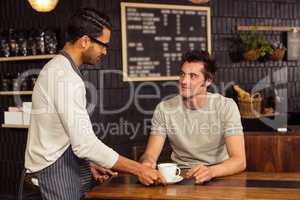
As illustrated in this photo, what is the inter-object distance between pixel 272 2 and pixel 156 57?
189cm

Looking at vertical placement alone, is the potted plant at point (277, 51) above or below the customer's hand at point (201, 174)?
above

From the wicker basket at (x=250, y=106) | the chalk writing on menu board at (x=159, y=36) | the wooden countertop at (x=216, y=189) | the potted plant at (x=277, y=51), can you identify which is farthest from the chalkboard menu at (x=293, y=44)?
the wooden countertop at (x=216, y=189)

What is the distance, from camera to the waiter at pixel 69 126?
6.57 ft

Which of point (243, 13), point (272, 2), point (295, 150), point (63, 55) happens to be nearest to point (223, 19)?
point (243, 13)

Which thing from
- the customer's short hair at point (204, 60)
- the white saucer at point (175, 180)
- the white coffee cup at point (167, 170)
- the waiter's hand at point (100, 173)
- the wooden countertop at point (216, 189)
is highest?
the customer's short hair at point (204, 60)

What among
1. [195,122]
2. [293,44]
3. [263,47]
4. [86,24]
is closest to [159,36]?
[263,47]

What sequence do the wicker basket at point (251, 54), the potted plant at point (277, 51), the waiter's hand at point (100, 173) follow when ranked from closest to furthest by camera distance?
the waiter's hand at point (100, 173) < the wicker basket at point (251, 54) < the potted plant at point (277, 51)

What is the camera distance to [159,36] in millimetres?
4805

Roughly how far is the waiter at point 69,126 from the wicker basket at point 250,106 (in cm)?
317

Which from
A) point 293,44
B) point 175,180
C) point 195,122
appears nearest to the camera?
point 175,180

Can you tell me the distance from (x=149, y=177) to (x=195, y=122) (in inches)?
27.6

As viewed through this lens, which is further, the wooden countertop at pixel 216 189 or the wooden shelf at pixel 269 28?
the wooden shelf at pixel 269 28

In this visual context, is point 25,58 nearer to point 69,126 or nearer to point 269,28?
point 69,126

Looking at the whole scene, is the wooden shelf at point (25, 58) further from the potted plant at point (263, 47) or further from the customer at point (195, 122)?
the potted plant at point (263, 47)
